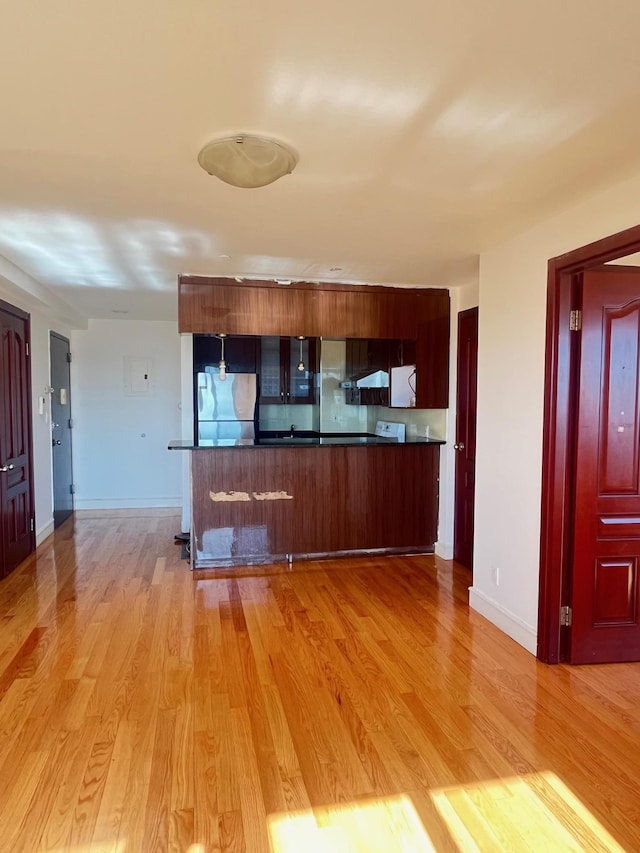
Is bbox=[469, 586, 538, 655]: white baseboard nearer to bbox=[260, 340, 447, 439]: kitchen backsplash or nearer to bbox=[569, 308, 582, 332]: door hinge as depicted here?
bbox=[569, 308, 582, 332]: door hinge

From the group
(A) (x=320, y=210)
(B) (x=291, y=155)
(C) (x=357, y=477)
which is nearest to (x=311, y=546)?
(C) (x=357, y=477)

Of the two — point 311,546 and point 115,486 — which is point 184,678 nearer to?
point 311,546

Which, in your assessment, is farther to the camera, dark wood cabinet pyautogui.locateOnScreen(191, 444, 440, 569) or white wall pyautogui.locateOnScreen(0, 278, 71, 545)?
white wall pyautogui.locateOnScreen(0, 278, 71, 545)

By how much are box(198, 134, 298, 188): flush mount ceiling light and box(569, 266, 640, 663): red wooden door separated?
1.67m

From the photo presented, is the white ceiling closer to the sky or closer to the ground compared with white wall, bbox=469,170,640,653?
closer to the sky

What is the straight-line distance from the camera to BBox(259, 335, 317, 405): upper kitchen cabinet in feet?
20.2

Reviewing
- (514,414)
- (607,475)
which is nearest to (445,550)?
(514,414)

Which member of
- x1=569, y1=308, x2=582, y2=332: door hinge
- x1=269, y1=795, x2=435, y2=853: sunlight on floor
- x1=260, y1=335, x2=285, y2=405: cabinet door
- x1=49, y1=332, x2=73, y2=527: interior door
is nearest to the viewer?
x1=269, y1=795, x2=435, y2=853: sunlight on floor

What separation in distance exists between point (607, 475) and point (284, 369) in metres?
4.14

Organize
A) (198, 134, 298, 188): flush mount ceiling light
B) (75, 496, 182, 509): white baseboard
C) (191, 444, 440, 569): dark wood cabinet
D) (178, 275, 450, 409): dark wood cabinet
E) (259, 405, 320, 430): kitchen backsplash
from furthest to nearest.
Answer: (75, 496, 182, 509): white baseboard → (259, 405, 320, 430): kitchen backsplash → (191, 444, 440, 569): dark wood cabinet → (178, 275, 450, 409): dark wood cabinet → (198, 134, 298, 188): flush mount ceiling light

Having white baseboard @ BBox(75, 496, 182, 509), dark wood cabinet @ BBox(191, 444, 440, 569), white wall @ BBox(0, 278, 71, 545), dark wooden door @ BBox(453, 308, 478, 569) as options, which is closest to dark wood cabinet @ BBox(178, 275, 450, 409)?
dark wooden door @ BBox(453, 308, 478, 569)

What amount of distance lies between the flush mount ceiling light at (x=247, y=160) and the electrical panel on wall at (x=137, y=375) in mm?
4769

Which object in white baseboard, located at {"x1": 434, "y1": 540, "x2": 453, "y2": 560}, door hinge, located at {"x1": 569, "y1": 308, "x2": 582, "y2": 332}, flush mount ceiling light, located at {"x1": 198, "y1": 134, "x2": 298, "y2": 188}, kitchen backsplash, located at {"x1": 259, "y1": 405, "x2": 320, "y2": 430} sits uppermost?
flush mount ceiling light, located at {"x1": 198, "y1": 134, "x2": 298, "y2": 188}

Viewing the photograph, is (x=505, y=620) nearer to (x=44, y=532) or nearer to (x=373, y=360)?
(x=373, y=360)
